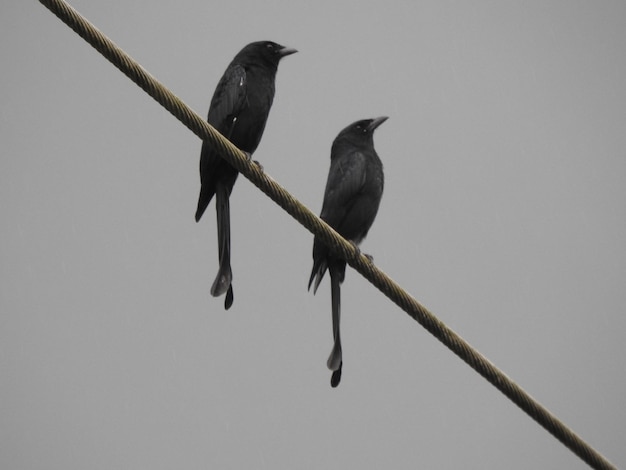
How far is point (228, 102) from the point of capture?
5.45m

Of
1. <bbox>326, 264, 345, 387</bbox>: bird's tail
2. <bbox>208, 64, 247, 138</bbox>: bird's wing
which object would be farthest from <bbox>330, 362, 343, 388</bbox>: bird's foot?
<bbox>208, 64, 247, 138</bbox>: bird's wing

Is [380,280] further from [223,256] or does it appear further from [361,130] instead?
[361,130]

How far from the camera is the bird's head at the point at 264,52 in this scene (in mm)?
5906

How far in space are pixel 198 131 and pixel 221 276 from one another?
3.84 feet

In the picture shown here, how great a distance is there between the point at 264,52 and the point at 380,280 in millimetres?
2697

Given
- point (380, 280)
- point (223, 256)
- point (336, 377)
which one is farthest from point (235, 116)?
point (380, 280)

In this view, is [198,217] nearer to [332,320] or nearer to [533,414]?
[332,320]

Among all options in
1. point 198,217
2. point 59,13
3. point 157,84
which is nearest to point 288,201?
point 157,84

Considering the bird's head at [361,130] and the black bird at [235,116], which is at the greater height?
the bird's head at [361,130]

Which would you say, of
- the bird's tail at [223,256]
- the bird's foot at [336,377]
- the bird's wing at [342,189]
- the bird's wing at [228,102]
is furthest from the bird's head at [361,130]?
the bird's foot at [336,377]

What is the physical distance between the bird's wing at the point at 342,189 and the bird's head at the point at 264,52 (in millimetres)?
877

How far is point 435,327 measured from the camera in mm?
3676

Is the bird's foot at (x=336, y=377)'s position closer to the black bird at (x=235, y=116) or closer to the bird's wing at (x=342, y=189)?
the black bird at (x=235, y=116)

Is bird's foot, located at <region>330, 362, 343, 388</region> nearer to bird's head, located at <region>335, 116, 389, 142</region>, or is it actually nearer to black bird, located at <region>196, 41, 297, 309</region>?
black bird, located at <region>196, 41, 297, 309</region>
